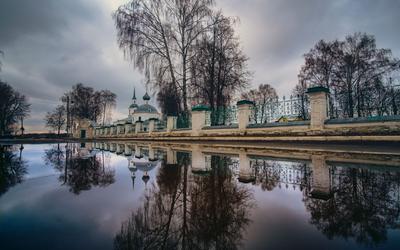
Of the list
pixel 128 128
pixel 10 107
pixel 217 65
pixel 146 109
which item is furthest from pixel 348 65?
pixel 10 107

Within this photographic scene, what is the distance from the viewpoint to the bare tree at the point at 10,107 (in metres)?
33.0

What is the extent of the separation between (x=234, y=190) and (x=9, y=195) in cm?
248

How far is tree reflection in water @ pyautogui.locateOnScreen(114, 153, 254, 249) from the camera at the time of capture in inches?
53.4

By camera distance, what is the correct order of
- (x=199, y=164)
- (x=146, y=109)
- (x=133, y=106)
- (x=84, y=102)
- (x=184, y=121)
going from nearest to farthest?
(x=199, y=164)
(x=184, y=121)
(x=84, y=102)
(x=146, y=109)
(x=133, y=106)

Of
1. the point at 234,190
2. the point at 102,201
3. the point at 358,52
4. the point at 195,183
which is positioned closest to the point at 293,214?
the point at 234,190

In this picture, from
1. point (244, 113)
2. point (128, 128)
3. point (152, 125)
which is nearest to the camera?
point (244, 113)

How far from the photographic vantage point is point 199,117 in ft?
45.2

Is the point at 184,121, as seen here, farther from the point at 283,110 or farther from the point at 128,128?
the point at 128,128

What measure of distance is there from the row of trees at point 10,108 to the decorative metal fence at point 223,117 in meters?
33.7

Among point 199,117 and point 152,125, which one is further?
point 152,125

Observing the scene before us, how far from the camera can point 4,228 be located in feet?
4.96

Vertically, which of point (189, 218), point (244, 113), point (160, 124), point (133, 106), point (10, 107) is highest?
point (133, 106)

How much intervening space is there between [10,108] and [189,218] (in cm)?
4802

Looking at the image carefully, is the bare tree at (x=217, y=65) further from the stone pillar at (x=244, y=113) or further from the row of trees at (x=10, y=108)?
the row of trees at (x=10, y=108)
